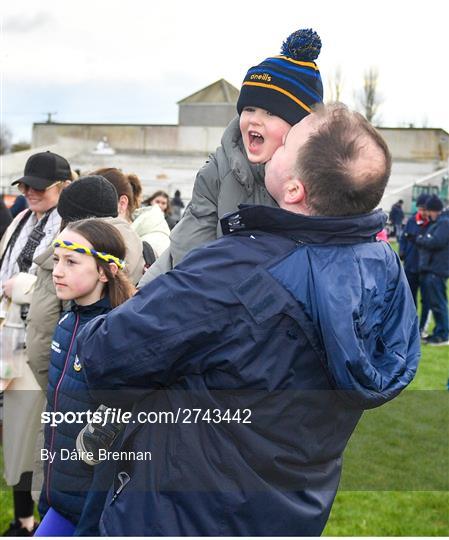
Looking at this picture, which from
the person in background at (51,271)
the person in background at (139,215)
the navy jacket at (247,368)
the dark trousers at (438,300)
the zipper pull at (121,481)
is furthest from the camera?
the dark trousers at (438,300)

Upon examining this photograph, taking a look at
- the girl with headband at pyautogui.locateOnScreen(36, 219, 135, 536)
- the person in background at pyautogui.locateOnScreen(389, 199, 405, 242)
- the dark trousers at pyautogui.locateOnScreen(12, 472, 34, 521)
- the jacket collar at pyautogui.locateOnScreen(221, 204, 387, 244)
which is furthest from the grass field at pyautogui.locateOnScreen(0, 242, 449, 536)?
the person in background at pyautogui.locateOnScreen(389, 199, 405, 242)

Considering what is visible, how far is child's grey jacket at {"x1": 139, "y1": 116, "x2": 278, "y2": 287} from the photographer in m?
2.07

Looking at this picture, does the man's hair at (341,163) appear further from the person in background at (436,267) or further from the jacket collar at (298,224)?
the person in background at (436,267)

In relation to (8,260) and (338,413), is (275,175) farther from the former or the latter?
(8,260)

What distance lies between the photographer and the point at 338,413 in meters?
1.50

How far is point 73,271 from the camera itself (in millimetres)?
2320

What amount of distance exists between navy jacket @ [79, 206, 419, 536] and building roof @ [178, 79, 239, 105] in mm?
1341

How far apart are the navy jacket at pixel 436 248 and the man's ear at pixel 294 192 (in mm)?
7375

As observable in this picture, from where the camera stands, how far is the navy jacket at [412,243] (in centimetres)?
892

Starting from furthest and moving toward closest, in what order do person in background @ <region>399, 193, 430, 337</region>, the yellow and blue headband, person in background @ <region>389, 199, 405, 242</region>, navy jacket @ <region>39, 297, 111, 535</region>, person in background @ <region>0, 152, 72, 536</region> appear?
1. person in background @ <region>389, 199, 405, 242</region>
2. person in background @ <region>399, 193, 430, 337</region>
3. person in background @ <region>0, 152, 72, 536</region>
4. the yellow and blue headband
5. navy jacket @ <region>39, 297, 111, 535</region>

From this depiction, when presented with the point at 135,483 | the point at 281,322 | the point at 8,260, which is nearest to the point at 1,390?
the point at 8,260

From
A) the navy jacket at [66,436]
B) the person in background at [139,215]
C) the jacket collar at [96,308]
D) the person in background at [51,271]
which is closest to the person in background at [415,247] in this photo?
the person in background at [139,215]

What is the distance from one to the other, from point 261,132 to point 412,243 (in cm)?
738

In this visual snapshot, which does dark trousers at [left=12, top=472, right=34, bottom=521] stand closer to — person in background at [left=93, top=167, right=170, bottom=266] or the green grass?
person in background at [left=93, top=167, right=170, bottom=266]
